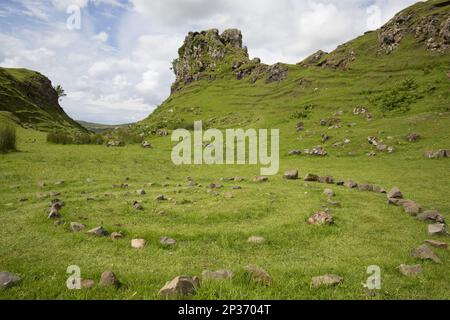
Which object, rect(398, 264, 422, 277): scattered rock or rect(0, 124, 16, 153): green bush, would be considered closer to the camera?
rect(398, 264, 422, 277): scattered rock

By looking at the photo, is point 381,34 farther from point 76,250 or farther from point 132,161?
point 76,250

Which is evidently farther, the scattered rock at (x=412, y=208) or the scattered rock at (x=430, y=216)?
the scattered rock at (x=412, y=208)

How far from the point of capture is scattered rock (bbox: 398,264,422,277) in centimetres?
980

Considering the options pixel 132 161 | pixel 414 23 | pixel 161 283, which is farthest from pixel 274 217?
pixel 414 23

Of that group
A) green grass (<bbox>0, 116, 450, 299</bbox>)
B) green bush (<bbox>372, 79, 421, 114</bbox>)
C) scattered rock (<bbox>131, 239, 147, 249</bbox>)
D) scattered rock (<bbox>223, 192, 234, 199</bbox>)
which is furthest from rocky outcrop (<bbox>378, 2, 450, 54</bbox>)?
scattered rock (<bbox>131, 239, 147, 249</bbox>)

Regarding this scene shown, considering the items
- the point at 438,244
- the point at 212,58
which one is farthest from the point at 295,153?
the point at 212,58

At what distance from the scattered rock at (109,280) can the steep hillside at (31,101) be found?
4038 inches

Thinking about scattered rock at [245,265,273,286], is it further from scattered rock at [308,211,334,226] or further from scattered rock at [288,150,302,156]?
scattered rock at [288,150,302,156]

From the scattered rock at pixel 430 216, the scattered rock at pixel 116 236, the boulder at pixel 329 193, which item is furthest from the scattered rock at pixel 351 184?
the scattered rock at pixel 116 236

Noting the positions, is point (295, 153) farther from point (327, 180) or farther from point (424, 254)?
point (424, 254)

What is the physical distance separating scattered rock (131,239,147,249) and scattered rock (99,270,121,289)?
3.38 meters

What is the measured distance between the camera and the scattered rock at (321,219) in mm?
14939

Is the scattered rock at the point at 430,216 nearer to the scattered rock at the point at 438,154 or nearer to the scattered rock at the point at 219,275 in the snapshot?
the scattered rock at the point at 219,275


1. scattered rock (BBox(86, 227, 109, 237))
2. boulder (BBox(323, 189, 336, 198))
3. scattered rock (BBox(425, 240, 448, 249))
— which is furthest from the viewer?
boulder (BBox(323, 189, 336, 198))
